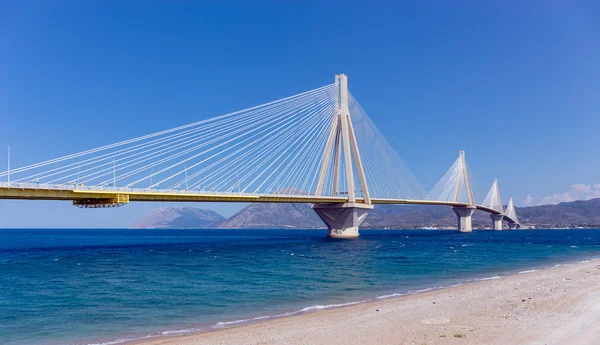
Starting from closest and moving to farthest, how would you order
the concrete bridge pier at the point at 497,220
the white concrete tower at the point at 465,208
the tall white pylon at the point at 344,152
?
the tall white pylon at the point at 344,152 < the white concrete tower at the point at 465,208 < the concrete bridge pier at the point at 497,220

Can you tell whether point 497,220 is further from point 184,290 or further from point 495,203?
point 184,290

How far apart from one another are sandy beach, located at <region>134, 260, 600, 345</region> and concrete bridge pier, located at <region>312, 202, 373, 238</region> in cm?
4332

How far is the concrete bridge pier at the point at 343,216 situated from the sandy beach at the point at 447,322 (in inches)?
1706

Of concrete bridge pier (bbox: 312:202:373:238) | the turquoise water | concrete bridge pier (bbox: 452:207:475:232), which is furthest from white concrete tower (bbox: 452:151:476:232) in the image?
the turquoise water

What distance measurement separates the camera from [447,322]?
45.4 ft

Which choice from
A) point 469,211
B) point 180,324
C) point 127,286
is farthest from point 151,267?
point 469,211

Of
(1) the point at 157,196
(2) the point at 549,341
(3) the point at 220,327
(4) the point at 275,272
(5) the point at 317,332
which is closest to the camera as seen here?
(2) the point at 549,341

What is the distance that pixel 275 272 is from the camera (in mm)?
28000

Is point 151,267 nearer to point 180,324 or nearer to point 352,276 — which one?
point 352,276

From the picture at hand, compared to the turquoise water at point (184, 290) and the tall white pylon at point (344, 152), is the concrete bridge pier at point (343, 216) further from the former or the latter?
the turquoise water at point (184, 290)

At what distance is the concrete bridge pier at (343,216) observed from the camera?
62781 millimetres

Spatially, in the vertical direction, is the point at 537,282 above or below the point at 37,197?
below

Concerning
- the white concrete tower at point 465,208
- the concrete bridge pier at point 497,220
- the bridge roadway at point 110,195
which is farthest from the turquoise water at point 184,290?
the concrete bridge pier at point 497,220

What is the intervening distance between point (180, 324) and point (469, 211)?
105474mm
